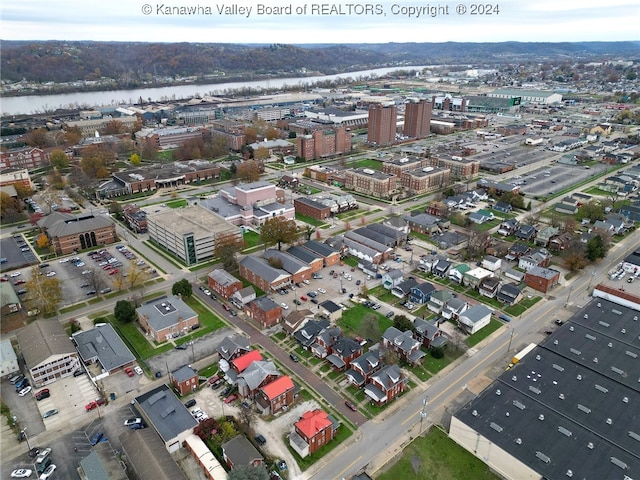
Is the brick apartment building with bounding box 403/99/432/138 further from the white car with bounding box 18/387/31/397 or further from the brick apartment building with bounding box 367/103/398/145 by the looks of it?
the white car with bounding box 18/387/31/397

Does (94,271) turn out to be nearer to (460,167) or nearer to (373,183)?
(373,183)

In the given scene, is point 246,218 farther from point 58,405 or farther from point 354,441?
point 354,441

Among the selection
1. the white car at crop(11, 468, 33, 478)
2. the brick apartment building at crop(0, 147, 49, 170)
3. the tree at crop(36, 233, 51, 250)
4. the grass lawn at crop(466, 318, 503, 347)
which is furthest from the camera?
the brick apartment building at crop(0, 147, 49, 170)

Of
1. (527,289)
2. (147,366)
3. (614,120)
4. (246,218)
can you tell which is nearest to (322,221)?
(246,218)

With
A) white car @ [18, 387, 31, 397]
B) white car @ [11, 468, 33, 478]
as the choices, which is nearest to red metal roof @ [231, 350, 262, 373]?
white car @ [11, 468, 33, 478]

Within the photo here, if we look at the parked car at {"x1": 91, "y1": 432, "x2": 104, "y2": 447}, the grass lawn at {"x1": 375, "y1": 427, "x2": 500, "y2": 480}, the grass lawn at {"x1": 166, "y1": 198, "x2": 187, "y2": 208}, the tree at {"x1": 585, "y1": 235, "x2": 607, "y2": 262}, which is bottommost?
the grass lawn at {"x1": 375, "y1": 427, "x2": 500, "y2": 480}

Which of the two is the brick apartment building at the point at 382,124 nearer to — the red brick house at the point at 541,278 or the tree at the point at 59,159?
the red brick house at the point at 541,278
